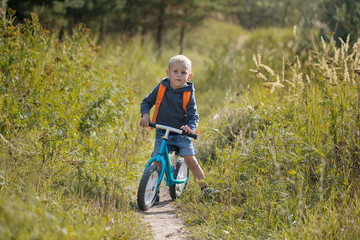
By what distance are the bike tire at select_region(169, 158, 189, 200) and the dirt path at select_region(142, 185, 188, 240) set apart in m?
0.13

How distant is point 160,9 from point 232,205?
15.2 meters

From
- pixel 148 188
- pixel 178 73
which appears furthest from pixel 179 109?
pixel 148 188

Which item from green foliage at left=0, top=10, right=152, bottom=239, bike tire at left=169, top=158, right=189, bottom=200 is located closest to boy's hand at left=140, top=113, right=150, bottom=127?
green foliage at left=0, top=10, right=152, bottom=239

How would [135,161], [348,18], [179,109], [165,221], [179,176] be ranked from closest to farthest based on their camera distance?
[165,221] → [179,109] → [179,176] → [135,161] → [348,18]

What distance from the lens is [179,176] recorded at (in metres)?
4.87

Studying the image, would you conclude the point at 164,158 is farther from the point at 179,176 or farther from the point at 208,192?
the point at 208,192

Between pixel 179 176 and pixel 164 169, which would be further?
pixel 179 176

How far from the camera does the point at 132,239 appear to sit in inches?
137

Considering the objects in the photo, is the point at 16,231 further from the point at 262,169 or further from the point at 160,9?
the point at 160,9

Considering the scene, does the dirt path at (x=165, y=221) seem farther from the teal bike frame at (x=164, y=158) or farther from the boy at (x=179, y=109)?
the boy at (x=179, y=109)

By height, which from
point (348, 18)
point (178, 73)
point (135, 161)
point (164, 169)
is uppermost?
point (348, 18)

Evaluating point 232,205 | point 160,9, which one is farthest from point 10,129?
point 160,9

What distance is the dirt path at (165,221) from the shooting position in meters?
3.87

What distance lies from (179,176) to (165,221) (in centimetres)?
78
